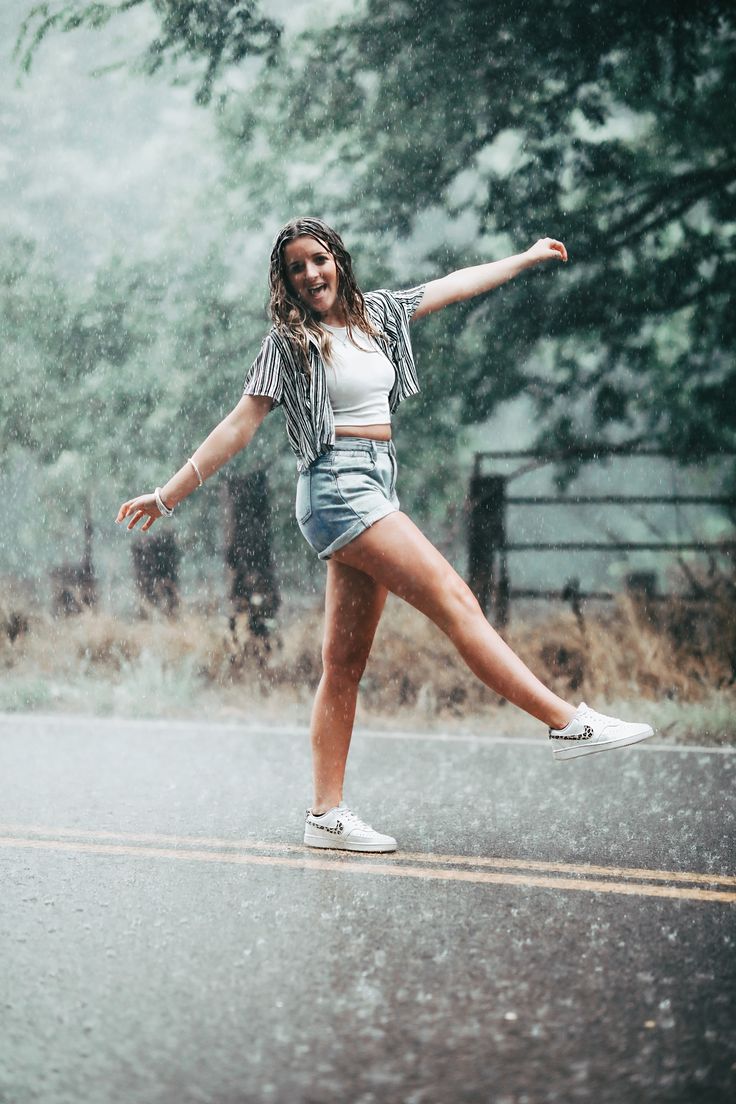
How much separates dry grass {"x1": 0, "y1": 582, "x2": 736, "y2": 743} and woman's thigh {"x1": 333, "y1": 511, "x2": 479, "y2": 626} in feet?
12.1

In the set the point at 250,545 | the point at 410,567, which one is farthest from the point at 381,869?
the point at 250,545

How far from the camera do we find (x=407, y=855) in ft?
13.4

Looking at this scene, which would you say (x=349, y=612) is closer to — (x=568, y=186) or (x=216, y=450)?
(x=216, y=450)

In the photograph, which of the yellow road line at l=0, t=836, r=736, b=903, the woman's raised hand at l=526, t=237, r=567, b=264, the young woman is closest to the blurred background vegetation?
the woman's raised hand at l=526, t=237, r=567, b=264

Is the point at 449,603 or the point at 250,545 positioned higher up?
the point at 250,545

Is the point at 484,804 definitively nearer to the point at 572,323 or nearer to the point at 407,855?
the point at 407,855

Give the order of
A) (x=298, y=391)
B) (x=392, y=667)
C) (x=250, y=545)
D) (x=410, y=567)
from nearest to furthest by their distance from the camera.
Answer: (x=410, y=567)
(x=298, y=391)
(x=392, y=667)
(x=250, y=545)

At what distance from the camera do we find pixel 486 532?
8555 mm

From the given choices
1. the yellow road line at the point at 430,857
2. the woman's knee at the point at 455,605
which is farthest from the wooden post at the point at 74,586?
the woman's knee at the point at 455,605

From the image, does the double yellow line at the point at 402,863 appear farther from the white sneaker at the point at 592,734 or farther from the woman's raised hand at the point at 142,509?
the woman's raised hand at the point at 142,509

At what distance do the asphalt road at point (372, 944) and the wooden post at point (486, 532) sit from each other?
2.98 metres

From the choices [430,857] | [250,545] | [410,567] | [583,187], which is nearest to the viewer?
[410,567]

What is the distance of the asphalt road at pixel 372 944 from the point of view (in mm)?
2340

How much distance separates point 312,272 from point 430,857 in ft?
6.24
